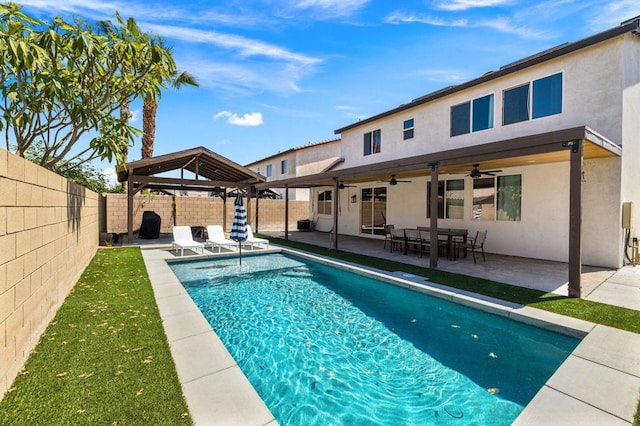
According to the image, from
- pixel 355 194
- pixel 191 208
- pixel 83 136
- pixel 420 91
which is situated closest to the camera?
pixel 83 136

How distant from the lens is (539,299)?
592cm

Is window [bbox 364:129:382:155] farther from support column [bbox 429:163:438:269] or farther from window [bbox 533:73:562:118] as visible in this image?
support column [bbox 429:163:438:269]

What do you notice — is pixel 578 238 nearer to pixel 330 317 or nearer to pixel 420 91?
pixel 330 317

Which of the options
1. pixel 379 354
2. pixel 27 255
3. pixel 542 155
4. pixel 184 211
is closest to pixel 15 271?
pixel 27 255

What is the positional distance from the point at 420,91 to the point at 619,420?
1609cm

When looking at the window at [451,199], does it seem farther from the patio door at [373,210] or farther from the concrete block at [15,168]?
the concrete block at [15,168]

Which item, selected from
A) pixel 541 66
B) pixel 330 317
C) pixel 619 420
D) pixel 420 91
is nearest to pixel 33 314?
pixel 330 317

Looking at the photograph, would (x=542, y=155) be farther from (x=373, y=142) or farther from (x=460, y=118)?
(x=373, y=142)

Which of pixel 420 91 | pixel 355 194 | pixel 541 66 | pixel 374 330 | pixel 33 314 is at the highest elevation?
pixel 420 91

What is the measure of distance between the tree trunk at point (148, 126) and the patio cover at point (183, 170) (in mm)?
3359

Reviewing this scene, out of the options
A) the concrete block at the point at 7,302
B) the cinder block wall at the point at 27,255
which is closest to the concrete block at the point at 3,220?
the cinder block wall at the point at 27,255

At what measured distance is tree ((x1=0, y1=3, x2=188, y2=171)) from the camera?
445 cm

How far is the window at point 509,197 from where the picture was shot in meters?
10.5

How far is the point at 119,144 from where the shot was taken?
6.15 meters
